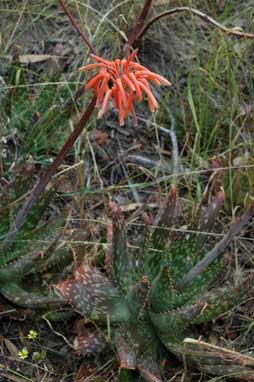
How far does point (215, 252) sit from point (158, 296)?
0.92ft

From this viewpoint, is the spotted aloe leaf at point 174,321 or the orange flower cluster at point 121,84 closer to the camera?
the orange flower cluster at point 121,84

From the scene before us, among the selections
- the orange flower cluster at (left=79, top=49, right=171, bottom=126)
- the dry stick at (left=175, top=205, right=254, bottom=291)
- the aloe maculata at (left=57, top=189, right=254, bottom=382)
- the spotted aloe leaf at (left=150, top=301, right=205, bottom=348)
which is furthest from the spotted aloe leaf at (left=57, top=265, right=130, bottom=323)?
the orange flower cluster at (left=79, top=49, right=171, bottom=126)

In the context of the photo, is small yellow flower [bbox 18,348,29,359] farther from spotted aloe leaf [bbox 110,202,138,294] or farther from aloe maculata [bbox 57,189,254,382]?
spotted aloe leaf [bbox 110,202,138,294]

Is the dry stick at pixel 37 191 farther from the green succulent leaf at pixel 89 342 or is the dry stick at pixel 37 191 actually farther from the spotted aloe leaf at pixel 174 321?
the spotted aloe leaf at pixel 174 321

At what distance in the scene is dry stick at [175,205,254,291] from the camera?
2.59 m

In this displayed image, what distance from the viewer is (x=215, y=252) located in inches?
106

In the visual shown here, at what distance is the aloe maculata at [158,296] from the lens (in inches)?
103

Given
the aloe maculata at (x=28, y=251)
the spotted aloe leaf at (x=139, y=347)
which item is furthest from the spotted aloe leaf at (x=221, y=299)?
the aloe maculata at (x=28, y=251)

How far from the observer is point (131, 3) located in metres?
3.82

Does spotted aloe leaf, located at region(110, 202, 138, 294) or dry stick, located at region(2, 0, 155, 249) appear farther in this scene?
spotted aloe leaf, located at region(110, 202, 138, 294)

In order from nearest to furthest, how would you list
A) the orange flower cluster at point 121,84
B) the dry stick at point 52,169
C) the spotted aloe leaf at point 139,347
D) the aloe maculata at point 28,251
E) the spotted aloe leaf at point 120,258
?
the orange flower cluster at point 121,84
the dry stick at point 52,169
the spotted aloe leaf at point 139,347
the spotted aloe leaf at point 120,258
the aloe maculata at point 28,251

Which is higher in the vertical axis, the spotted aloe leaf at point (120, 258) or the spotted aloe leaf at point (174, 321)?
the spotted aloe leaf at point (120, 258)

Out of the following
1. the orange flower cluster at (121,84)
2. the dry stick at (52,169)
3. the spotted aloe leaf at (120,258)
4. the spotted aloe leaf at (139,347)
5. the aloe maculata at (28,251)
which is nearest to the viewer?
the orange flower cluster at (121,84)

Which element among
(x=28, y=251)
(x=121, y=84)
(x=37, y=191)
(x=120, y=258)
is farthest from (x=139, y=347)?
(x=121, y=84)
